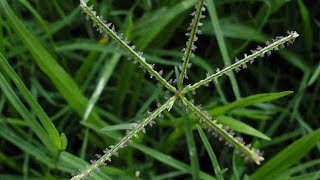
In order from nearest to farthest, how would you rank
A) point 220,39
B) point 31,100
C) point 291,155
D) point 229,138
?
1. point 229,138
2. point 31,100
3. point 291,155
4. point 220,39

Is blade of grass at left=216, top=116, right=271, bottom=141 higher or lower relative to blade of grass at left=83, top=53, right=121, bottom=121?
lower

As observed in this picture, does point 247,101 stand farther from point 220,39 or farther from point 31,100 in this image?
point 31,100

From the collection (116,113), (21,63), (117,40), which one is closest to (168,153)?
A: (116,113)

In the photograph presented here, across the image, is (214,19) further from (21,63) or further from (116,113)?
(21,63)

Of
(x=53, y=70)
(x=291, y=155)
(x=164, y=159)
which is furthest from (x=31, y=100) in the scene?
(x=291, y=155)

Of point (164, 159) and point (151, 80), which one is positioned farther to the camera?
point (151, 80)

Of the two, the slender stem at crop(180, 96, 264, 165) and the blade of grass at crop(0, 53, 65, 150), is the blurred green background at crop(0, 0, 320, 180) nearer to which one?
the blade of grass at crop(0, 53, 65, 150)

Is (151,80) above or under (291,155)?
above

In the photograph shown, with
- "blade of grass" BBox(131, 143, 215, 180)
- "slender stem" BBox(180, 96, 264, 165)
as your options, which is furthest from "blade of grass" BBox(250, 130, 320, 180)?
"slender stem" BBox(180, 96, 264, 165)

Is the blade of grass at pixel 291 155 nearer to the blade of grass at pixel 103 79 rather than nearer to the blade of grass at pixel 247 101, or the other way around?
the blade of grass at pixel 247 101
